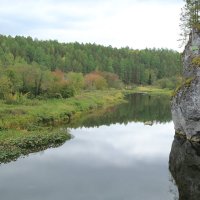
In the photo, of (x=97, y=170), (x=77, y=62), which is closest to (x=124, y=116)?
(x=97, y=170)

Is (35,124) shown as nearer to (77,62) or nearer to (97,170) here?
(97,170)

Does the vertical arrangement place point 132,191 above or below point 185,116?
below

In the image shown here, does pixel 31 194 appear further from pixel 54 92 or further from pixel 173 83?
pixel 173 83

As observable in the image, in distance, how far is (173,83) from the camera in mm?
160125

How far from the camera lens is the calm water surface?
2722 cm

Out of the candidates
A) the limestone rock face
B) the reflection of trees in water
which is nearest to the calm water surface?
the limestone rock face

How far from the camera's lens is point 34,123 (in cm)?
5394

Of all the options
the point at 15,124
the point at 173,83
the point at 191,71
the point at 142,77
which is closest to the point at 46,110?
the point at 15,124

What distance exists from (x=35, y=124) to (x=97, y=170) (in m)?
22.1

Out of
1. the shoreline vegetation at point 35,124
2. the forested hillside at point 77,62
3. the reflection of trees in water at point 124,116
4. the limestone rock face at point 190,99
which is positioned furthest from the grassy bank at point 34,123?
the forested hillside at point 77,62

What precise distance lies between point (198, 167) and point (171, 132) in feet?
75.8

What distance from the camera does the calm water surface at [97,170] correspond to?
27.2 metres

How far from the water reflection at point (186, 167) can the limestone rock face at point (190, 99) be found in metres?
1.74

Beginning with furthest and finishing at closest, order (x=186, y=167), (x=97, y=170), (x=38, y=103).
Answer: (x=38, y=103), (x=97, y=170), (x=186, y=167)
